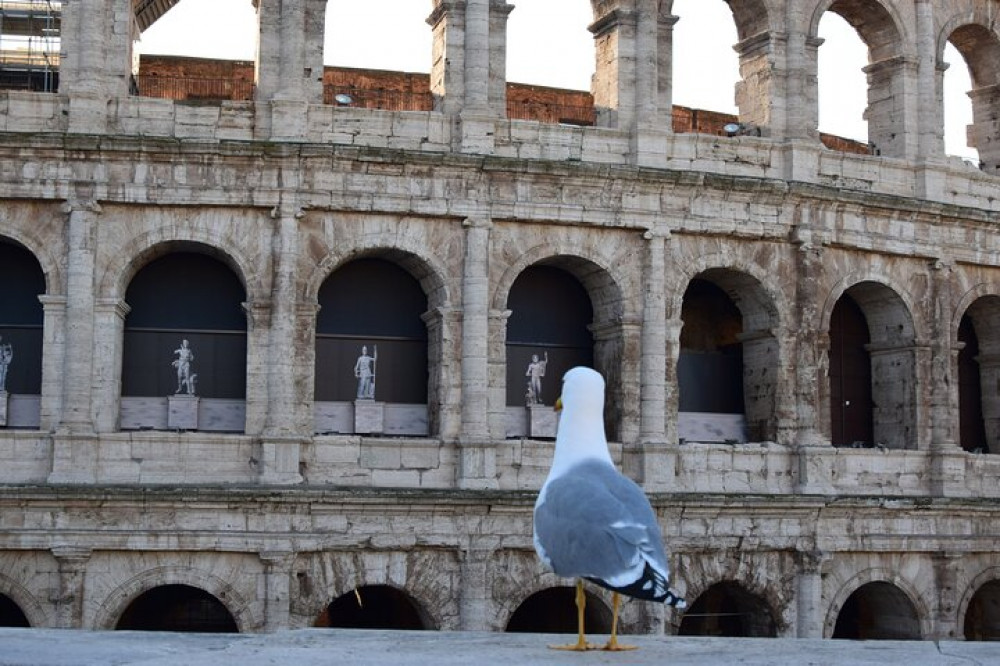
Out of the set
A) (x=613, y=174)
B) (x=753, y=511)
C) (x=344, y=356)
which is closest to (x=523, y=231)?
(x=613, y=174)

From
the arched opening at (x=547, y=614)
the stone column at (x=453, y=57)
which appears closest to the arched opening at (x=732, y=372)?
the arched opening at (x=547, y=614)

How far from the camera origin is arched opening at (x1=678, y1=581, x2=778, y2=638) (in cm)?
2202

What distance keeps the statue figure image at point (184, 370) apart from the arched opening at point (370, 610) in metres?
4.17

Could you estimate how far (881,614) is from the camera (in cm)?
2331

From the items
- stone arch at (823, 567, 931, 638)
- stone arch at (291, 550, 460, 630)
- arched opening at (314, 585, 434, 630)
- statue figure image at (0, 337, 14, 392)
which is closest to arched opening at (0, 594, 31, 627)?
statue figure image at (0, 337, 14, 392)

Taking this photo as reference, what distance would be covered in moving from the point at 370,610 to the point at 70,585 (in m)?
5.07

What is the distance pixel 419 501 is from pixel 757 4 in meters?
9.65

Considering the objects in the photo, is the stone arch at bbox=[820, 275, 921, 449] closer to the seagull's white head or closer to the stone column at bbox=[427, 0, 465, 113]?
the stone column at bbox=[427, 0, 465, 113]

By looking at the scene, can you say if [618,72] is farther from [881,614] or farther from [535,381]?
[881,614]

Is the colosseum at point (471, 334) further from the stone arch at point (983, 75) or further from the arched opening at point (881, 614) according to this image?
the stone arch at point (983, 75)

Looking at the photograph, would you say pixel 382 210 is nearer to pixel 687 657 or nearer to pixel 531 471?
pixel 531 471

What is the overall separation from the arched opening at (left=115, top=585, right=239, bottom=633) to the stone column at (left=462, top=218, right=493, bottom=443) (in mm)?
4969

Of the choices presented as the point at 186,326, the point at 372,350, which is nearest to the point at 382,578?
the point at 372,350

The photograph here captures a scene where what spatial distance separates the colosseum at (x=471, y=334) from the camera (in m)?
19.7
